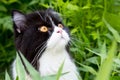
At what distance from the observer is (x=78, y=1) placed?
271 centimetres

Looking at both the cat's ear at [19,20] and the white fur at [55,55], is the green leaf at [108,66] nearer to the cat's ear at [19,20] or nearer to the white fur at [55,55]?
the white fur at [55,55]

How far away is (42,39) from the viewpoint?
6.66ft

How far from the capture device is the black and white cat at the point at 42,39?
201cm

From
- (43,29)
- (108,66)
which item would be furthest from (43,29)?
(108,66)

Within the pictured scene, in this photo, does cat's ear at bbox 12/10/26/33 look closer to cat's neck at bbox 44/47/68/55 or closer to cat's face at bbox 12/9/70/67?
cat's face at bbox 12/9/70/67

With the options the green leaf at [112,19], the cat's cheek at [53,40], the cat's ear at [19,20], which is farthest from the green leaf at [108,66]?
the cat's ear at [19,20]

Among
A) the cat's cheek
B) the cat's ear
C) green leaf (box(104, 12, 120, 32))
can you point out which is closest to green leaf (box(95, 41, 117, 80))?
green leaf (box(104, 12, 120, 32))

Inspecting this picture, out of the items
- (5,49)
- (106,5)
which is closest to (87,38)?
(106,5)

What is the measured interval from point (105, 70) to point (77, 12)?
1.82 metres

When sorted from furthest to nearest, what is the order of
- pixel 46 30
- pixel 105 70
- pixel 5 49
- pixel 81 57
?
pixel 5 49
pixel 81 57
pixel 46 30
pixel 105 70

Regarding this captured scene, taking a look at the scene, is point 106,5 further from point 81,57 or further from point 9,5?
point 9,5

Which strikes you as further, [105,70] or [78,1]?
[78,1]

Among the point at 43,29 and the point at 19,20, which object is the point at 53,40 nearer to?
the point at 43,29

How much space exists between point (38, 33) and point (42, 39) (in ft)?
0.12
